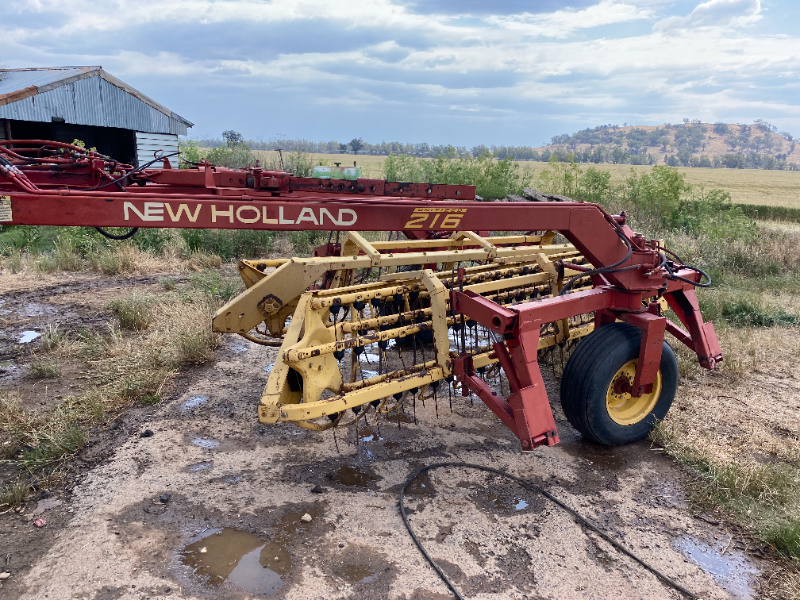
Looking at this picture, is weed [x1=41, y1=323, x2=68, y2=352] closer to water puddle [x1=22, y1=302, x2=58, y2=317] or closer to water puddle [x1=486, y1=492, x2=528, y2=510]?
water puddle [x1=22, y1=302, x2=58, y2=317]

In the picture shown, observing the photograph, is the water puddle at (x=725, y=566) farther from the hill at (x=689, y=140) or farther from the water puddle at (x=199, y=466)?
the hill at (x=689, y=140)

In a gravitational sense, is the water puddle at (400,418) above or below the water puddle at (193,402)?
below

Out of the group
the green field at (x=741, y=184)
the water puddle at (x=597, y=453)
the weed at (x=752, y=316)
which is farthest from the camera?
the green field at (x=741, y=184)

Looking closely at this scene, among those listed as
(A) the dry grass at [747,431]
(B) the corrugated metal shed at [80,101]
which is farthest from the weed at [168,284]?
(B) the corrugated metal shed at [80,101]

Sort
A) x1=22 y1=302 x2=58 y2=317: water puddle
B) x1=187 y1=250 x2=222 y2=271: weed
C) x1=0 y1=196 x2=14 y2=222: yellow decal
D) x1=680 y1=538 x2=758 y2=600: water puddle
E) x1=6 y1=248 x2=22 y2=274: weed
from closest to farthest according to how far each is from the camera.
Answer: x1=0 y1=196 x2=14 y2=222: yellow decal
x1=680 y1=538 x2=758 y2=600: water puddle
x1=22 y1=302 x2=58 y2=317: water puddle
x1=6 y1=248 x2=22 y2=274: weed
x1=187 y1=250 x2=222 y2=271: weed

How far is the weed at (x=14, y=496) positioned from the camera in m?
3.42

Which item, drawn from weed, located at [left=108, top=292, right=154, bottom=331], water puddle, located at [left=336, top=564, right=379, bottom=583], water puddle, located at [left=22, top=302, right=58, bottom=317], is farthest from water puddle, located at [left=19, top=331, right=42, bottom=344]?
water puddle, located at [left=336, top=564, right=379, bottom=583]

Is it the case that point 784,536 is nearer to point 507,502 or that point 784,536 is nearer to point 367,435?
point 507,502

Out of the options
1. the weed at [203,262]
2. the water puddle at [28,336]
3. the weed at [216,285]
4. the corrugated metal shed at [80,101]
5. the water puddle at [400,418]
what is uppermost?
the corrugated metal shed at [80,101]

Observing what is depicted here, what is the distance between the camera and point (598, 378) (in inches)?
157

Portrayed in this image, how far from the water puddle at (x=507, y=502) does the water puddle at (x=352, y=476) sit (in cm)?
76

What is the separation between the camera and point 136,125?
15.8 m

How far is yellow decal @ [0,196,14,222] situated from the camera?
2.80 metres

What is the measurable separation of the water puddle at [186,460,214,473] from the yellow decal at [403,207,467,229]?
2.09 m
